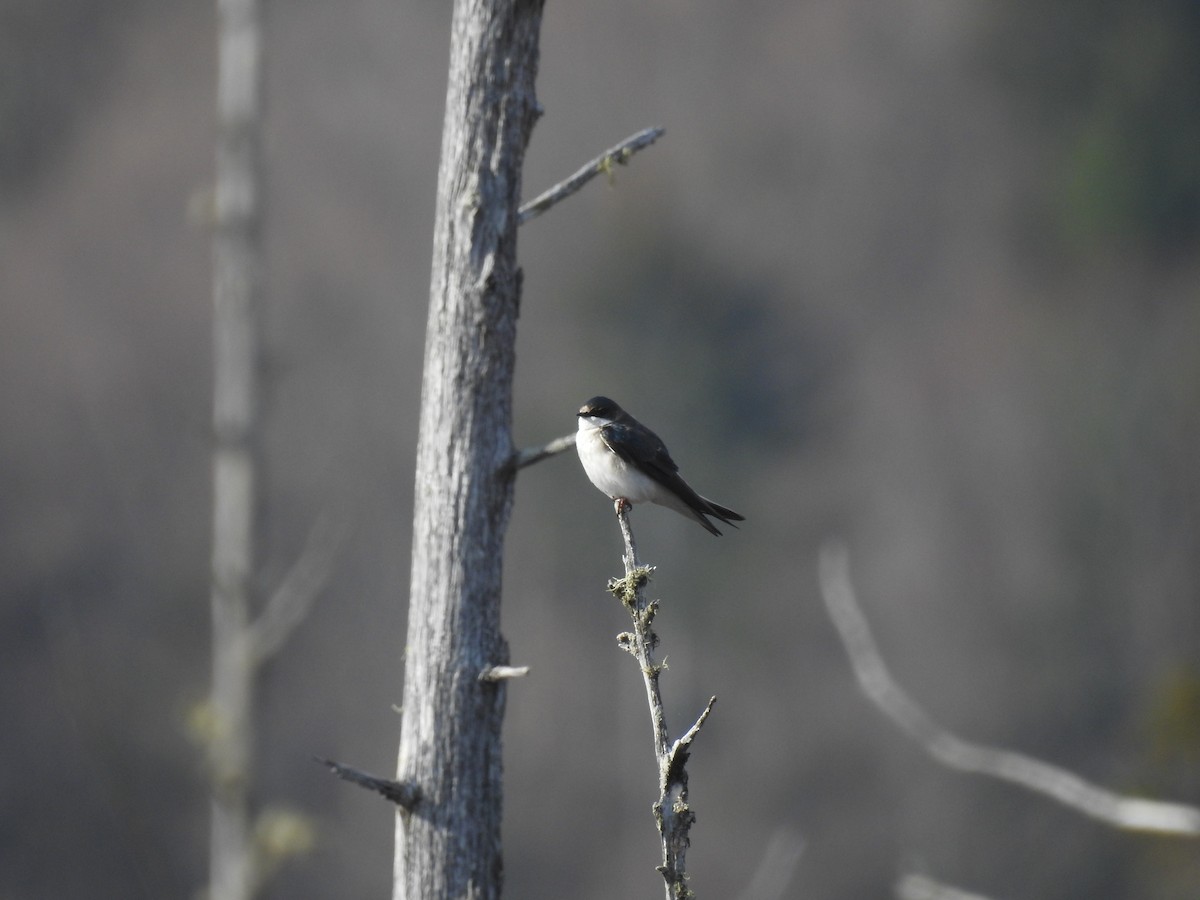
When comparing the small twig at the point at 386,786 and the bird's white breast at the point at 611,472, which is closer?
the small twig at the point at 386,786

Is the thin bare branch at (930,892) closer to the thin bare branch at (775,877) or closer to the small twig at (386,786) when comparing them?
the thin bare branch at (775,877)

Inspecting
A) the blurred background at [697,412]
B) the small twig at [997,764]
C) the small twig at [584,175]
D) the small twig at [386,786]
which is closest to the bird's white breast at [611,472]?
the small twig at [584,175]

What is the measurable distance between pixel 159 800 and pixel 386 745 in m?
5.31

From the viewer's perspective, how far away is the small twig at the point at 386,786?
14.3 feet

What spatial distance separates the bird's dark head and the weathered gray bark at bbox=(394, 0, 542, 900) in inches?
55.9

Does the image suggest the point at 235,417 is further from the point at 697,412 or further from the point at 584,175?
the point at 697,412

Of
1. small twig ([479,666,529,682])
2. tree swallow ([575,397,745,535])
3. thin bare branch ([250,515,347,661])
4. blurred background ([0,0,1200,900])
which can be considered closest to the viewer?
small twig ([479,666,529,682])

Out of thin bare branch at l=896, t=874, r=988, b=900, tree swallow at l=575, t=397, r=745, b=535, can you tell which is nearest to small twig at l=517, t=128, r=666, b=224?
tree swallow at l=575, t=397, r=745, b=535

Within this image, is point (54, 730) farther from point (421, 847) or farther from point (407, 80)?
point (421, 847)

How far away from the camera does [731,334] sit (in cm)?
3822

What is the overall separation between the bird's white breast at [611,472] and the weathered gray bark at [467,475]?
3.17 feet

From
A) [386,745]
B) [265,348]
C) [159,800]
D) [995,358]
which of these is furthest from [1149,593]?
[265,348]

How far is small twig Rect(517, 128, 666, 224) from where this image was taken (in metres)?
5.02

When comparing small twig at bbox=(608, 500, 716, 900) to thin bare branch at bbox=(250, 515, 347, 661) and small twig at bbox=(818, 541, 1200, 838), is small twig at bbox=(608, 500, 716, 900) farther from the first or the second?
thin bare branch at bbox=(250, 515, 347, 661)
